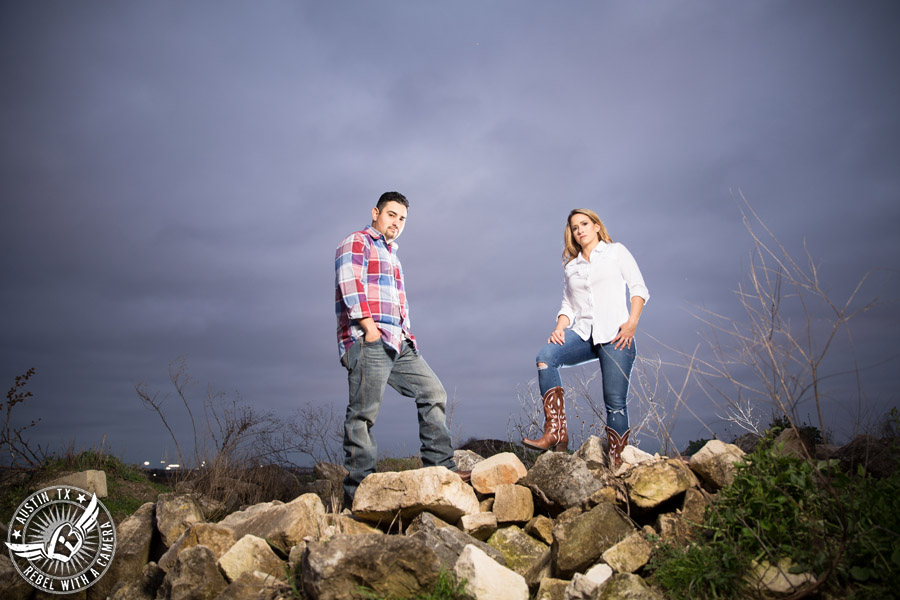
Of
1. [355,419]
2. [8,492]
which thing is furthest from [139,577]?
[8,492]

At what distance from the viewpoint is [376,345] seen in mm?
5484

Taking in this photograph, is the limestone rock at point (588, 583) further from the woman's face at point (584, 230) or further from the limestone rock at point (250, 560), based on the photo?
the woman's face at point (584, 230)

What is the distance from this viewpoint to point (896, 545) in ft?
10.2

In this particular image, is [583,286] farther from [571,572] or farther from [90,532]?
[90,532]

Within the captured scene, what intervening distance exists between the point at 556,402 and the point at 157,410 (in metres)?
5.74

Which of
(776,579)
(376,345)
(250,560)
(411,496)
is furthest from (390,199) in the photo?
(776,579)

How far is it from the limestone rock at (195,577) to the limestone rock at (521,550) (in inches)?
84.9

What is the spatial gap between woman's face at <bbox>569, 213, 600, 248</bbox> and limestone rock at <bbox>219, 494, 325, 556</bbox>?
3.49 metres

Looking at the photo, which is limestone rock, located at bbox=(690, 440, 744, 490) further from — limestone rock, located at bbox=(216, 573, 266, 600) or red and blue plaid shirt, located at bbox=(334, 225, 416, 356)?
limestone rock, located at bbox=(216, 573, 266, 600)

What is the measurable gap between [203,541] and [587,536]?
10.1 feet

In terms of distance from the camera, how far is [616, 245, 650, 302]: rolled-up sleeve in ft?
17.8

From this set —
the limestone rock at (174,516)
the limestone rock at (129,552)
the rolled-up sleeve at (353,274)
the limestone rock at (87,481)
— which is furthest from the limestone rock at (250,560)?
the limestone rock at (87,481)

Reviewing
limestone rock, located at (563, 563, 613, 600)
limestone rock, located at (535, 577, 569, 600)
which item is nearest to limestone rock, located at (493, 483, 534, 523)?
limestone rock, located at (535, 577, 569, 600)

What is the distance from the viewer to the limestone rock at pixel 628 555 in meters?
4.03
